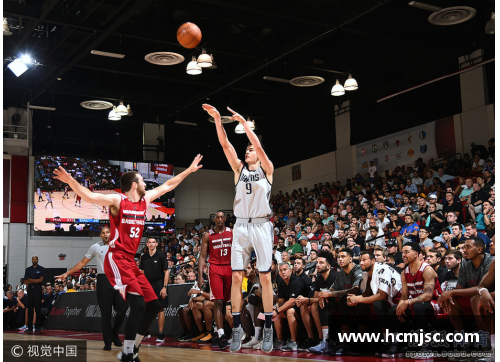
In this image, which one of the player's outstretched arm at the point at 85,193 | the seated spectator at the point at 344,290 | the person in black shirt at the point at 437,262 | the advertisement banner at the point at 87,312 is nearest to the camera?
the player's outstretched arm at the point at 85,193

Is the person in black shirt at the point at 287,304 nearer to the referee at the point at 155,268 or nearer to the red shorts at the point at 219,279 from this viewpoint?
the red shorts at the point at 219,279

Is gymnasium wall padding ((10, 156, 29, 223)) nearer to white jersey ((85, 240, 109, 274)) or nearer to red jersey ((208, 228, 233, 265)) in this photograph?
white jersey ((85, 240, 109, 274))

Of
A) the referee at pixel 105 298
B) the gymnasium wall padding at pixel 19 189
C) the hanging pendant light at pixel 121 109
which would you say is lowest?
the referee at pixel 105 298

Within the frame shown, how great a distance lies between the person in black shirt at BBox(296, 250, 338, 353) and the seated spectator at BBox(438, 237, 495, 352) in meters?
1.65

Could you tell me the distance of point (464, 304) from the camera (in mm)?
5664

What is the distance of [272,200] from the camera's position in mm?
22578

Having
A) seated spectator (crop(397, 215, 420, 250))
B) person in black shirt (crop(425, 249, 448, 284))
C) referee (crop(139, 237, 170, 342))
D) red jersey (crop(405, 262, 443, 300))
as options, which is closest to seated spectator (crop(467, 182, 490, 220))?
seated spectator (crop(397, 215, 420, 250))

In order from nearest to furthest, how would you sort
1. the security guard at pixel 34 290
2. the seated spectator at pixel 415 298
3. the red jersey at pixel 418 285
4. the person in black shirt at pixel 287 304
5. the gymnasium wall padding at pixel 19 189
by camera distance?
the seated spectator at pixel 415 298 → the red jersey at pixel 418 285 → the person in black shirt at pixel 287 304 → the security guard at pixel 34 290 → the gymnasium wall padding at pixel 19 189

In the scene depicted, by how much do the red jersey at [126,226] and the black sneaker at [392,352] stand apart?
10.5ft

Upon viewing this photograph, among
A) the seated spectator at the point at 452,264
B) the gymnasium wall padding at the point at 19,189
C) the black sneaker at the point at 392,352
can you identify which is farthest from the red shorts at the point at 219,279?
the gymnasium wall padding at the point at 19,189

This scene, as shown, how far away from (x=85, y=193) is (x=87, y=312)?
8886mm

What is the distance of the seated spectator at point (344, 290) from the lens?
22.1 feet

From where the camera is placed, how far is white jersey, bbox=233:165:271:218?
5.55 meters

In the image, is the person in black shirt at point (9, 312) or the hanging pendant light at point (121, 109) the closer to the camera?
the person in black shirt at point (9, 312)
